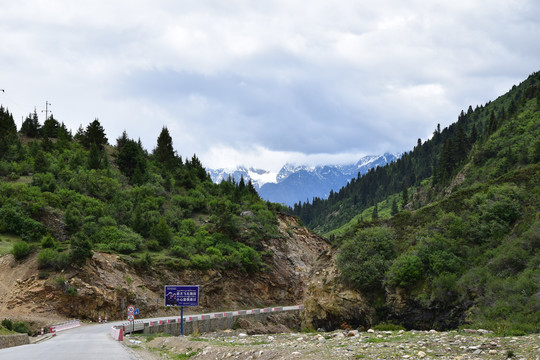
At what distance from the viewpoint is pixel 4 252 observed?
5084 cm

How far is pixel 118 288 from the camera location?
51.6 m

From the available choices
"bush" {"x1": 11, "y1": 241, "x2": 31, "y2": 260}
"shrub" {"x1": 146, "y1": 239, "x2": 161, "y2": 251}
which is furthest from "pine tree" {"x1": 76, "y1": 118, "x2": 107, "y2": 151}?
"bush" {"x1": 11, "y1": 241, "x2": 31, "y2": 260}

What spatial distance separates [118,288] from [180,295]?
23081mm

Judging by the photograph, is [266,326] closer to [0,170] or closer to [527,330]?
[527,330]


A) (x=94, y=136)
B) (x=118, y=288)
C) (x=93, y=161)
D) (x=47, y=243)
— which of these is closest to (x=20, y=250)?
(x=47, y=243)

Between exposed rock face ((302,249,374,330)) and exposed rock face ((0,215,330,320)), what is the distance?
636 centimetres

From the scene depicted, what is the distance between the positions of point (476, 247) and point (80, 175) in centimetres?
6298

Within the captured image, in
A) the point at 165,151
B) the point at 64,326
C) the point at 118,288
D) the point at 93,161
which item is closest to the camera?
the point at 64,326

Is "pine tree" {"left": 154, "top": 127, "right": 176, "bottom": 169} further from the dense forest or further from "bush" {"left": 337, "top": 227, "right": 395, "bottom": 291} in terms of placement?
"bush" {"left": 337, "top": 227, "right": 395, "bottom": 291}

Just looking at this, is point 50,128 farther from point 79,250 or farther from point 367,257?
point 367,257

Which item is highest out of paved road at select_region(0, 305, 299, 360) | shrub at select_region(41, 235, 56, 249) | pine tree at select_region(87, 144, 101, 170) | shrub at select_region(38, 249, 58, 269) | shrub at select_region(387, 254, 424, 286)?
pine tree at select_region(87, 144, 101, 170)

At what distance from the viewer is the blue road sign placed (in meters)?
31.6

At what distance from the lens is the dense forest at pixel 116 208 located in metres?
56.8

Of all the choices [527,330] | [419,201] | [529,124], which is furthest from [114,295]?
[419,201]
